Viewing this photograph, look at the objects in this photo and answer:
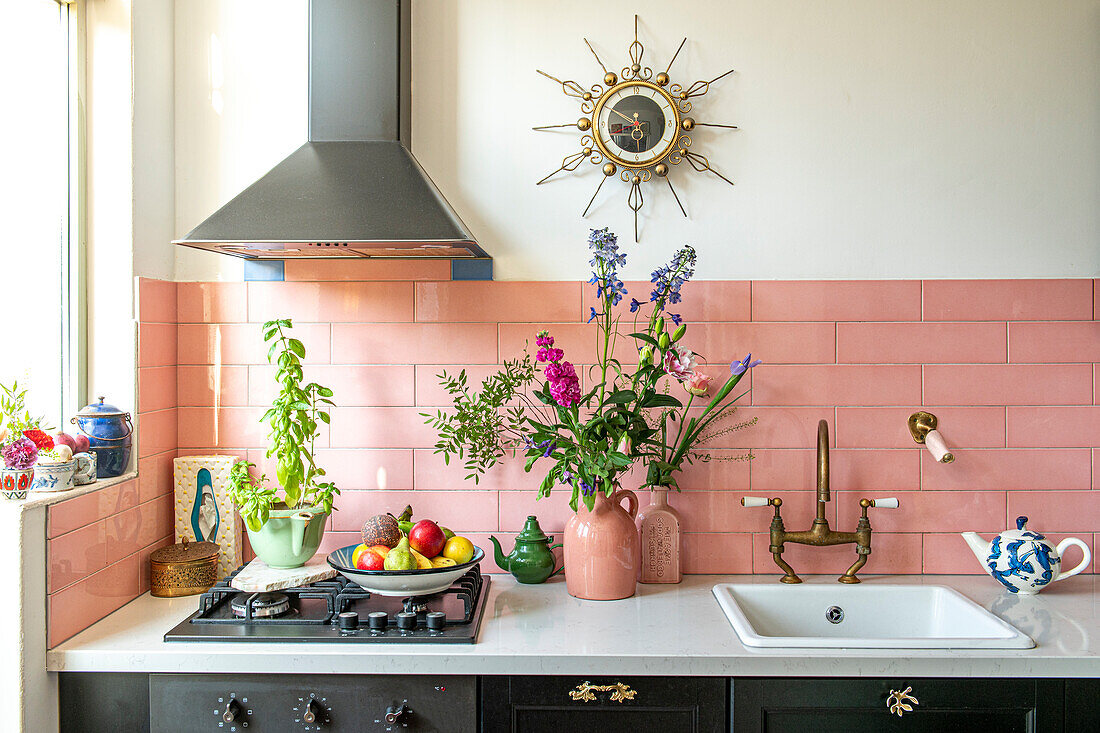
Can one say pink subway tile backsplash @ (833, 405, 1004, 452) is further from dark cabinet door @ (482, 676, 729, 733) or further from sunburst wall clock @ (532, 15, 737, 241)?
dark cabinet door @ (482, 676, 729, 733)

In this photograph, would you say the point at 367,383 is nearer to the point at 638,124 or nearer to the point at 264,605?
the point at 264,605

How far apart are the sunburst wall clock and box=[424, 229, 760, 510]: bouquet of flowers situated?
235 millimetres

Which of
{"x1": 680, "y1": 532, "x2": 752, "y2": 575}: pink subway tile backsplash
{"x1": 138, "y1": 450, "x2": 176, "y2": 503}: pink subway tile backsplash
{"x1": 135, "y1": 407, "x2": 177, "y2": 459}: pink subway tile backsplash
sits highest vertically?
{"x1": 135, "y1": 407, "x2": 177, "y2": 459}: pink subway tile backsplash

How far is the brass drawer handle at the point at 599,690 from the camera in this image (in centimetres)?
166

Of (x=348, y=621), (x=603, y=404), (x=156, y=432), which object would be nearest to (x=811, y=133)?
(x=603, y=404)

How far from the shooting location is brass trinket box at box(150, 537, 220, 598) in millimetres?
2029

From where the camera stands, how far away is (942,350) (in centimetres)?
221

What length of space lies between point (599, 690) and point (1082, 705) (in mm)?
953

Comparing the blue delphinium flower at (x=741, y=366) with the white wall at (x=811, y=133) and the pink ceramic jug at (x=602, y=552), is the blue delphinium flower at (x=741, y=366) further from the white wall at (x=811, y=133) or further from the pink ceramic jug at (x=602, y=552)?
the pink ceramic jug at (x=602, y=552)

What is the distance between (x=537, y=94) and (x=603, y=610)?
4.42 ft

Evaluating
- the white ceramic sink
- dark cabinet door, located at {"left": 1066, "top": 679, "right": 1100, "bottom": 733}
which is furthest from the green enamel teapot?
dark cabinet door, located at {"left": 1066, "top": 679, "right": 1100, "bottom": 733}

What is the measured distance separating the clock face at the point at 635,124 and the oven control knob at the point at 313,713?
1.48m

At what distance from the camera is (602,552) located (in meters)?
1.96

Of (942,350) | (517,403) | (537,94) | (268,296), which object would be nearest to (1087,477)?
(942,350)
